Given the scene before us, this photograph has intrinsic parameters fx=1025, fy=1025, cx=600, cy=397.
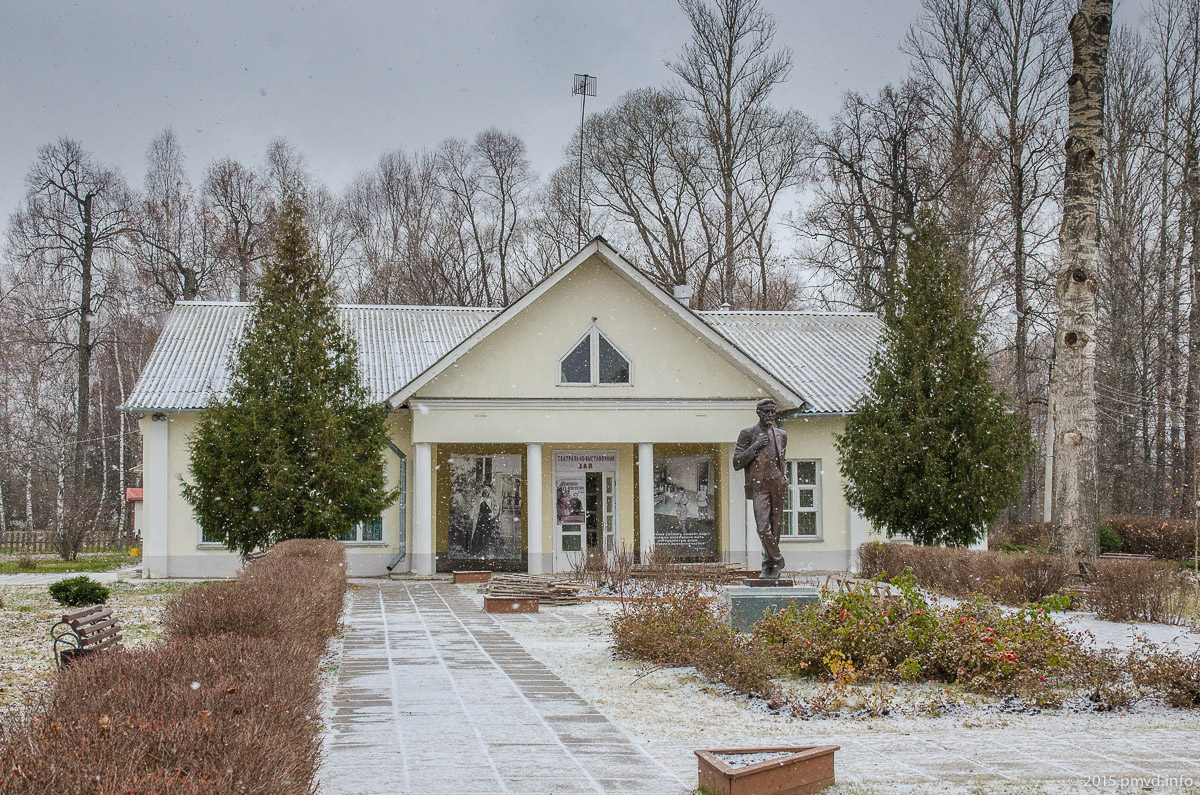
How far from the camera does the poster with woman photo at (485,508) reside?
2270 cm

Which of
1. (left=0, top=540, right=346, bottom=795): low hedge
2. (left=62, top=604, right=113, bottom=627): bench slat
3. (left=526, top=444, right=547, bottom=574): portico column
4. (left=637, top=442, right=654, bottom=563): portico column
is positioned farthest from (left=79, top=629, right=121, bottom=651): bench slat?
(left=637, top=442, right=654, bottom=563): portico column

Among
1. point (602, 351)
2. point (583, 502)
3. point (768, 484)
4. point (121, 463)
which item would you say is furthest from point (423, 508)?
point (121, 463)

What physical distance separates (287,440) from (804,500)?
11.3m

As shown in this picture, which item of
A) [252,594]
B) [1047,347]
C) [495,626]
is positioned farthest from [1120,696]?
[1047,347]

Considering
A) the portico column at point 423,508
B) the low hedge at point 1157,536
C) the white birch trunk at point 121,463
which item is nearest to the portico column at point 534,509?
the portico column at point 423,508

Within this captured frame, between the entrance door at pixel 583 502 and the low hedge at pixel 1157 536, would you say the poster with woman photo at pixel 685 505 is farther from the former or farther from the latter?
the low hedge at pixel 1157 536

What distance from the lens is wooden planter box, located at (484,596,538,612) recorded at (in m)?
14.6

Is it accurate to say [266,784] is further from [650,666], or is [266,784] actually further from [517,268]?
[517,268]

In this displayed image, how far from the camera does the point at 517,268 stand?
36.3 m

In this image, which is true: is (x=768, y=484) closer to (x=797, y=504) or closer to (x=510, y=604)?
(x=510, y=604)

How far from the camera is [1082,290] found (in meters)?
14.3

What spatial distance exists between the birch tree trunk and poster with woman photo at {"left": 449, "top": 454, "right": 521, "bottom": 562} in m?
11.8

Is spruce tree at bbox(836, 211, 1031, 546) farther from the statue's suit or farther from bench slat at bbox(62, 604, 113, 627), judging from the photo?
bench slat at bbox(62, 604, 113, 627)

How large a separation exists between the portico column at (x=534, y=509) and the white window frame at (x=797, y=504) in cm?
572
